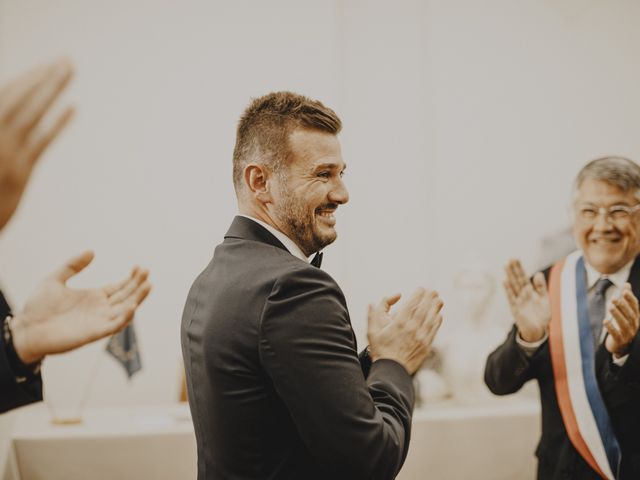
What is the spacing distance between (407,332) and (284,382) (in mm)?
270

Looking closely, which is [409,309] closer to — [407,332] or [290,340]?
[407,332]

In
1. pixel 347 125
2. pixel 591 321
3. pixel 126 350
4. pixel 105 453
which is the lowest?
pixel 105 453

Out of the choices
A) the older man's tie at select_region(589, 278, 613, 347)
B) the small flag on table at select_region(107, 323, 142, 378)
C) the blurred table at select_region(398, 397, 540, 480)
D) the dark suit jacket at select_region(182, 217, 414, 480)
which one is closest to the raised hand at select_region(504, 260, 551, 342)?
the older man's tie at select_region(589, 278, 613, 347)

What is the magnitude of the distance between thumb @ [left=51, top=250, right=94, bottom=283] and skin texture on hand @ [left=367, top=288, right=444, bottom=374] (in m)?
0.52

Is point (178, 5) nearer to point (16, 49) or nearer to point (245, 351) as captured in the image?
point (16, 49)

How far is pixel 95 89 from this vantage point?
3240 mm

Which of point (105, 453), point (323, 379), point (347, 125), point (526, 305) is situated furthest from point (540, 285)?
point (347, 125)

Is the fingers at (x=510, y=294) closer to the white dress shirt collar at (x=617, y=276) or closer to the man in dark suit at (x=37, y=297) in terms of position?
the white dress shirt collar at (x=617, y=276)

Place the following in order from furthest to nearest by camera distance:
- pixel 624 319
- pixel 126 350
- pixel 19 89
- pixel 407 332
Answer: pixel 126 350, pixel 624 319, pixel 407 332, pixel 19 89

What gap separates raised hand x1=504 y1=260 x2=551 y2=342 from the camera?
5.70ft

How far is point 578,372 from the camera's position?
1.70 meters

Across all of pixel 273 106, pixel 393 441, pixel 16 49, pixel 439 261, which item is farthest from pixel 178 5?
pixel 393 441

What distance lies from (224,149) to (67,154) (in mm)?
776

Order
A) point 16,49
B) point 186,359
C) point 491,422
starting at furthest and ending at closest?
1. point 16,49
2. point 491,422
3. point 186,359
